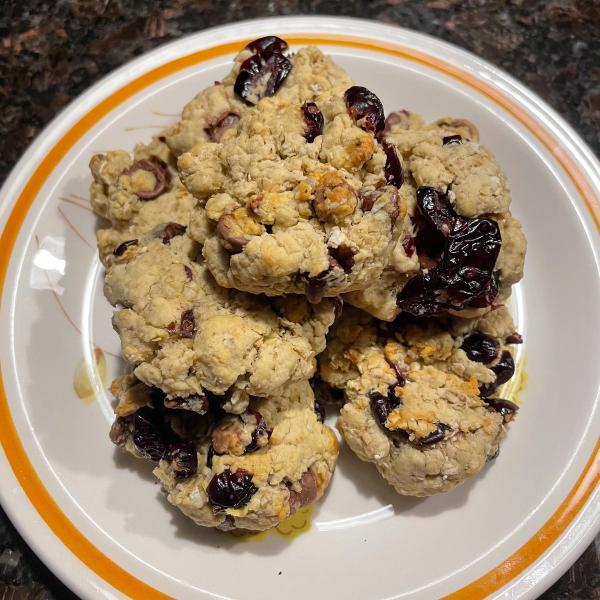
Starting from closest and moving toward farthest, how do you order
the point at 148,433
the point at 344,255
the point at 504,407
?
the point at 344,255 < the point at 148,433 < the point at 504,407

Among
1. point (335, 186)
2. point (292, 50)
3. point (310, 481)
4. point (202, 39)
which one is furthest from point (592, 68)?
point (310, 481)

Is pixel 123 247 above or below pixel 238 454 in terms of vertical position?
above

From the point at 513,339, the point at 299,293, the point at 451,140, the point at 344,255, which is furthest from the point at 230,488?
the point at 451,140

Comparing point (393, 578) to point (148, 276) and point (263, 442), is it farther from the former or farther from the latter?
point (148, 276)

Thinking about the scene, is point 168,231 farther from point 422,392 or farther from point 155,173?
point 422,392

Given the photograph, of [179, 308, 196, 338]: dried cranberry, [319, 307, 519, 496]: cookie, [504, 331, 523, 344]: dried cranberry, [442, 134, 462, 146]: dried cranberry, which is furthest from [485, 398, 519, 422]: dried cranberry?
[179, 308, 196, 338]: dried cranberry

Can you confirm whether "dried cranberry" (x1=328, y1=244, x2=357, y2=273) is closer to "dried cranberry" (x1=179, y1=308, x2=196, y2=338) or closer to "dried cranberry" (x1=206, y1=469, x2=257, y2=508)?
"dried cranberry" (x1=179, y1=308, x2=196, y2=338)
